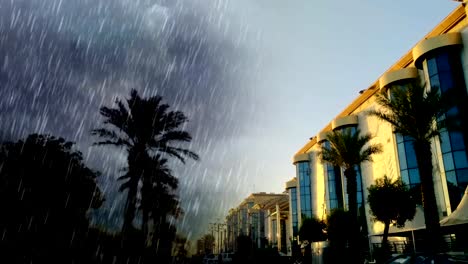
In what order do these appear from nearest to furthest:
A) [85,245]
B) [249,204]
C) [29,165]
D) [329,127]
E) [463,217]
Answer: [463,217] < [29,165] < [85,245] < [329,127] < [249,204]

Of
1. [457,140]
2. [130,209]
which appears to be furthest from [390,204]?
[130,209]

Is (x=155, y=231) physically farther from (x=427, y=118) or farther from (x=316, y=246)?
(x=427, y=118)

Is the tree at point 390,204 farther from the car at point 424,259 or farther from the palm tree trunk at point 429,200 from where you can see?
the car at point 424,259

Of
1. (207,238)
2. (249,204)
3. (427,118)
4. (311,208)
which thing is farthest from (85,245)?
(207,238)

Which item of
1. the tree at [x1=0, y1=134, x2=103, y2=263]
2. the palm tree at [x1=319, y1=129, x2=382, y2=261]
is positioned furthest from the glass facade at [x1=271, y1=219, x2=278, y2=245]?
the tree at [x1=0, y1=134, x2=103, y2=263]

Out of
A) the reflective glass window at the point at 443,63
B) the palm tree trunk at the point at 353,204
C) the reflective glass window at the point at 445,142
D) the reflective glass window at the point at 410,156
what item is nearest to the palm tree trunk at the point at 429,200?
the palm tree trunk at the point at 353,204

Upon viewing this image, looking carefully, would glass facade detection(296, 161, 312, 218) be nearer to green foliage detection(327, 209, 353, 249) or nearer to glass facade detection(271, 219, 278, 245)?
green foliage detection(327, 209, 353, 249)

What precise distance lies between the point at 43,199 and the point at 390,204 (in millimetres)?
19655

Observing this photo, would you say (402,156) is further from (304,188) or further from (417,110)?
(304,188)

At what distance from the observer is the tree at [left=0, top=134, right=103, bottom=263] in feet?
50.9

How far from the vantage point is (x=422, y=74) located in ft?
95.0

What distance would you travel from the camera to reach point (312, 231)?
3634cm

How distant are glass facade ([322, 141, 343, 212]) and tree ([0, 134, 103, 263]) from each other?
30.6m

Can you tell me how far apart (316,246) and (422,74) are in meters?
16.7
